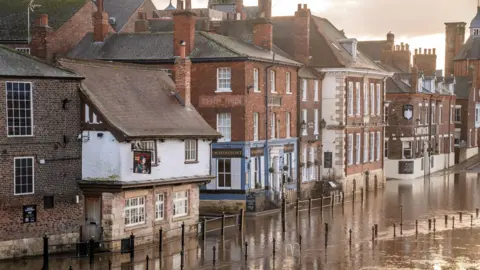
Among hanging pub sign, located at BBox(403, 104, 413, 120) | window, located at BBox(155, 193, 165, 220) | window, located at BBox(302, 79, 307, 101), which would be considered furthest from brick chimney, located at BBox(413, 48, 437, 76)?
window, located at BBox(155, 193, 165, 220)

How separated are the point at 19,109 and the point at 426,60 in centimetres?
6956

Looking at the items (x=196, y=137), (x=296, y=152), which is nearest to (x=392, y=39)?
(x=296, y=152)

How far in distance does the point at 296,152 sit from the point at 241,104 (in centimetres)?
915

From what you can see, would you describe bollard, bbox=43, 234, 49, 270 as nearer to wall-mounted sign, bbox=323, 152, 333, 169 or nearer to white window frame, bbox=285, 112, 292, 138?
white window frame, bbox=285, 112, 292, 138

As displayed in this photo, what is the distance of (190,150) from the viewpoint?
141ft

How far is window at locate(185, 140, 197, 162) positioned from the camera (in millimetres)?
42562

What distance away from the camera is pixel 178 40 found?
2093 inches

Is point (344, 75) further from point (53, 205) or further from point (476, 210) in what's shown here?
point (53, 205)

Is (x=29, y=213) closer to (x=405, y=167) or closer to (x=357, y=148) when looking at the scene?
(x=357, y=148)

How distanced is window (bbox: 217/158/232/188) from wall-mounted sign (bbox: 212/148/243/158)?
266 millimetres

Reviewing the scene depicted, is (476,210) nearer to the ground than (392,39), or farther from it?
nearer to the ground

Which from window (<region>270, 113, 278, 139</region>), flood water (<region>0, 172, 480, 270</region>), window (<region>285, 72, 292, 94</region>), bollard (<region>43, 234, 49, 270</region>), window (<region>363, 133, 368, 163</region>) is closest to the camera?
bollard (<region>43, 234, 49, 270</region>)

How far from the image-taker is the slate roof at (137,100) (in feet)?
128

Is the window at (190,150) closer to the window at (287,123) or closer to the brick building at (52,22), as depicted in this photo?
the window at (287,123)
